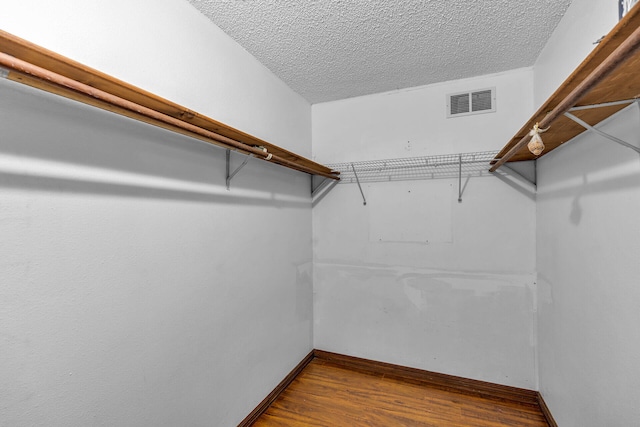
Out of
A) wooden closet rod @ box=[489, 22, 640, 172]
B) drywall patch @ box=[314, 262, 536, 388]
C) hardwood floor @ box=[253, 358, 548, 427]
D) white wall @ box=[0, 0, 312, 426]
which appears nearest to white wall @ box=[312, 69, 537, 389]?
drywall patch @ box=[314, 262, 536, 388]

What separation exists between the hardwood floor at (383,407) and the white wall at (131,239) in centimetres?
25

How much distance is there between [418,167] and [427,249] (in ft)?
2.20

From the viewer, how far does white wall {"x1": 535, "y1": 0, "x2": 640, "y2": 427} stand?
39.6 inches

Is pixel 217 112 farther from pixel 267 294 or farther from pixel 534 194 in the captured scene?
pixel 534 194

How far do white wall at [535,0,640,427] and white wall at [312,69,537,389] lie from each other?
21 centimetres

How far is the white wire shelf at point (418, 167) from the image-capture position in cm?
210

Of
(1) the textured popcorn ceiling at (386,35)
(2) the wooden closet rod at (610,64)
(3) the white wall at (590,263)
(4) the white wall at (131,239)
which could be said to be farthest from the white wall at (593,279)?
(4) the white wall at (131,239)

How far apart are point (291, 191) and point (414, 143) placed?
3.55 ft

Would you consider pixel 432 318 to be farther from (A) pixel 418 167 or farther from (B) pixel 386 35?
(B) pixel 386 35

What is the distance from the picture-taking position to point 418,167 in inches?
89.4

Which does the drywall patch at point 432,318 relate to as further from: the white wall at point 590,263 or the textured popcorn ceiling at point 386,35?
the textured popcorn ceiling at point 386,35

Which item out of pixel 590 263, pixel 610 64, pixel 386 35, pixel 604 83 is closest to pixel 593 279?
pixel 590 263

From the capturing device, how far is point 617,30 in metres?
0.70

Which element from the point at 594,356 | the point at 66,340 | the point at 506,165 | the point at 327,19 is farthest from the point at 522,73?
the point at 66,340
